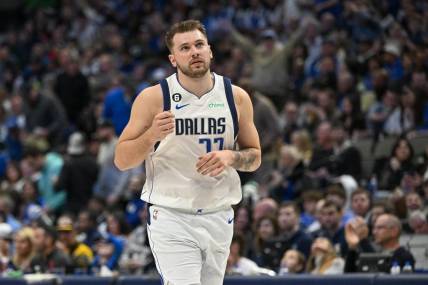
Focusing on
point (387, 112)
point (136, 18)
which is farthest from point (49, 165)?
point (136, 18)

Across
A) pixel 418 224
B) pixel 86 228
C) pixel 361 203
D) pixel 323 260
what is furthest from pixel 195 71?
pixel 86 228

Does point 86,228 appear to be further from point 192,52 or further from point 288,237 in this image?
point 192,52

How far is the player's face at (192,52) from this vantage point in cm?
764

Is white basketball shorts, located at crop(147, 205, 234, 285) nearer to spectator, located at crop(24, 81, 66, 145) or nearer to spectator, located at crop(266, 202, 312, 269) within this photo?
spectator, located at crop(266, 202, 312, 269)

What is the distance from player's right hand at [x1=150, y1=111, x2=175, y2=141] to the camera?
23.8 feet

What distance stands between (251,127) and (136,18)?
1677 centimetres

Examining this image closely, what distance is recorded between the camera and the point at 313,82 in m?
17.5

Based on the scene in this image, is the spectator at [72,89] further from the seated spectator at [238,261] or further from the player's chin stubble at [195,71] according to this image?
the player's chin stubble at [195,71]

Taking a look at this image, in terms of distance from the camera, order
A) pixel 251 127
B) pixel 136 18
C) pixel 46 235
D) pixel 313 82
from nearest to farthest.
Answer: pixel 251 127, pixel 46 235, pixel 313 82, pixel 136 18

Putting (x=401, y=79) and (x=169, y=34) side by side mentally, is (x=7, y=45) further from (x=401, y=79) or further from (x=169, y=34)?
(x=169, y=34)

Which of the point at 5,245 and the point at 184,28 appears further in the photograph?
the point at 5,245

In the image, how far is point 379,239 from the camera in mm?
10992

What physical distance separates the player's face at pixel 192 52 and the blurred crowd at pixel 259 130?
3651 mm

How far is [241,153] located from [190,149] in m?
0.34
